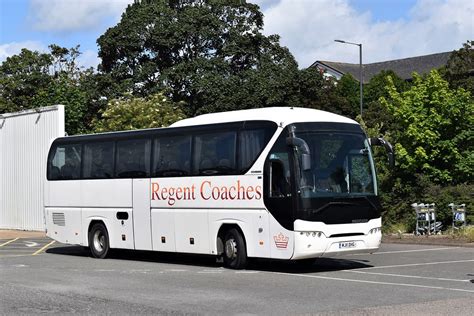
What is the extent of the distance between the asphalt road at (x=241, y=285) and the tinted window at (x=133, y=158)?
222 cm

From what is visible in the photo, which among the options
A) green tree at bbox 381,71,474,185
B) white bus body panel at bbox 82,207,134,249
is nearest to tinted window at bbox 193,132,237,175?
white bus body panel at bbox 82,207,134,249

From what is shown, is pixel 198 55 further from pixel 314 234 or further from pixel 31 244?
pixel 314 234

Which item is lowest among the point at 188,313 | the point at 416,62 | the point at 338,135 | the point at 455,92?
the point at 188,313

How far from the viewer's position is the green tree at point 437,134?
90.5ft

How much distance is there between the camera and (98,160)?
20625 millimetres

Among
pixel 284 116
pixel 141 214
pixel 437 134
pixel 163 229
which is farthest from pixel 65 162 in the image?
pixel 437 134

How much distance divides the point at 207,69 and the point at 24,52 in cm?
1890

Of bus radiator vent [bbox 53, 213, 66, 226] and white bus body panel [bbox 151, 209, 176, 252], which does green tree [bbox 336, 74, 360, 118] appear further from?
white bus body panel [bbox 151, 209, 176, 252]

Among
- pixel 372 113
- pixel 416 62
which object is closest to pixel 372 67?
pixel 416 62

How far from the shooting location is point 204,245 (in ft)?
58.1

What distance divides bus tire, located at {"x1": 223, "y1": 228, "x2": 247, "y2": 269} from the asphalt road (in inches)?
10.8

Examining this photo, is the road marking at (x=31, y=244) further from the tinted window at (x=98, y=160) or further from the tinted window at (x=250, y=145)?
the tinted window at (x=250, y=145)

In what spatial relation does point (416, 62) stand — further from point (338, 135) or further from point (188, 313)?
point (188, 313)

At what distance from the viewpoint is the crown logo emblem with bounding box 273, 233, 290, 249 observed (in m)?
15.7
